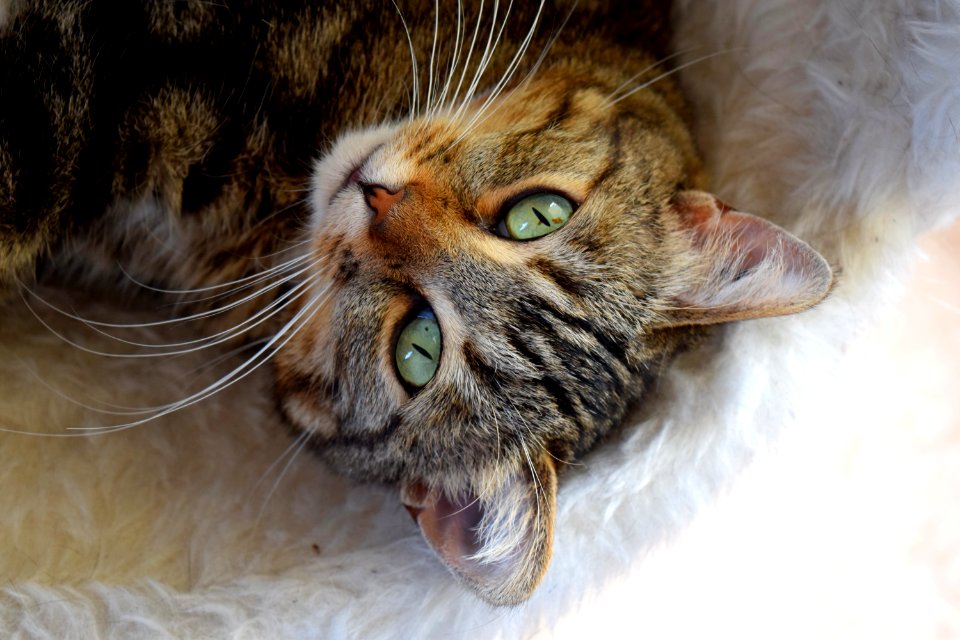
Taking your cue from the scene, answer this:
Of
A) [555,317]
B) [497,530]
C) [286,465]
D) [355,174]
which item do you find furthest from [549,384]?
[286,465]

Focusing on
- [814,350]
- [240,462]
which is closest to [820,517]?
[814,350]

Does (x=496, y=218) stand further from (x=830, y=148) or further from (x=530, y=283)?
(x=830, y=148)

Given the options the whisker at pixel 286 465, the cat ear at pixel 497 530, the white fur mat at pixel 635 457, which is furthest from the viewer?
the whisker at pixel 286 465

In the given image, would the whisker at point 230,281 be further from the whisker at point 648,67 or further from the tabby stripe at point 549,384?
the whisker at point 648,67

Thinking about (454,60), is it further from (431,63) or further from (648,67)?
(648,67)

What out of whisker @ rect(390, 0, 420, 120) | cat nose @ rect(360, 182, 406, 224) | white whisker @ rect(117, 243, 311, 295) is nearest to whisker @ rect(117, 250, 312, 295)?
white whisker @ rect(117, 243, 311, 295)

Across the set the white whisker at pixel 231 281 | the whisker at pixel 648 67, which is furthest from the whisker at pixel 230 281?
the whisker at pixel 648 67

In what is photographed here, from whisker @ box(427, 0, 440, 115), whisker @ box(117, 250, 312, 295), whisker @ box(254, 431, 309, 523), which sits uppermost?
whisker @ box(427, 0, 440, 115)

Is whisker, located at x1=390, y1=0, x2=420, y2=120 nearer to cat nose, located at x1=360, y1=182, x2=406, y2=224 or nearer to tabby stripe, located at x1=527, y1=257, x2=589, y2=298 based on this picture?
cat nose, located at x1=360, y1=182, x2=406, y2=224
